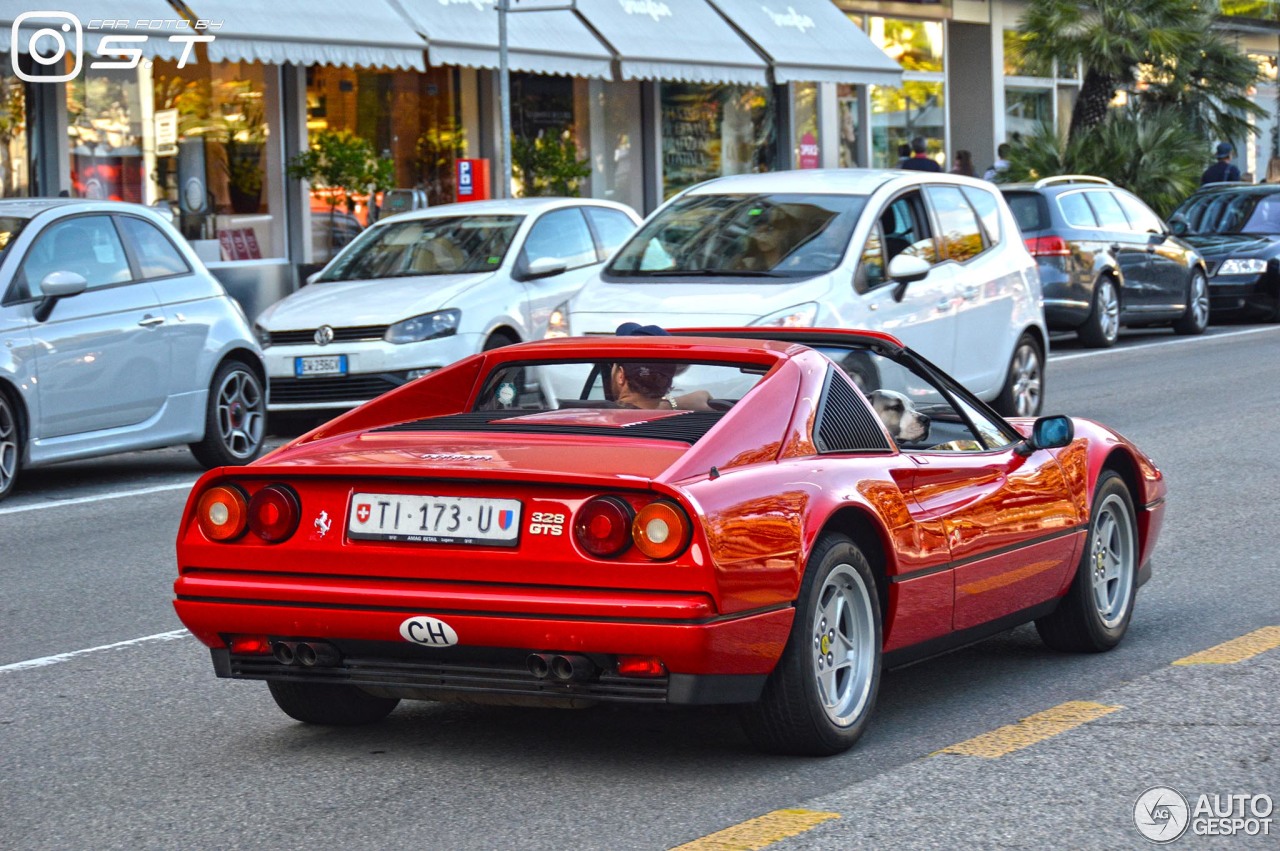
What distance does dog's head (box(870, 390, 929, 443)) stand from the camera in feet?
20.4

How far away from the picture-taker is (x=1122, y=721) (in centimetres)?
576

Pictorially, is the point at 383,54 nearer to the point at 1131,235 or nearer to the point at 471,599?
the point at 1131,235

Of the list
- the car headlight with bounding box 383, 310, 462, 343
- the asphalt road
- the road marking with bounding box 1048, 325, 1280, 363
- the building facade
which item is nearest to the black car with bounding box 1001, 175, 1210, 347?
the road marking with bounding box 1048, 325, 1280, 363

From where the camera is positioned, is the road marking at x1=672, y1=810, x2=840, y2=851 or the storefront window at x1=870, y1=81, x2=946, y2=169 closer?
the road marking at x1=672, y1=810, x2=840, y2=851

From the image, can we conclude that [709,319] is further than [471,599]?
Yes

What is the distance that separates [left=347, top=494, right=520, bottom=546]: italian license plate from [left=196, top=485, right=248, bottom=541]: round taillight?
0.34 metres

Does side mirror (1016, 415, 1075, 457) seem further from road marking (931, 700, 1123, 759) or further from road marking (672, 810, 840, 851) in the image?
road marking (672, 810, 840, 851)

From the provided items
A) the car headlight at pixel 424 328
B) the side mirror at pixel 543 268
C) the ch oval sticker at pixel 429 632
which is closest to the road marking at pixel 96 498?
the car headlight at pixel 424 328

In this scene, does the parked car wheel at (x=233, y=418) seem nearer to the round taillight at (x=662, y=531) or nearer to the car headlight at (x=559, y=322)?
the car headlight at (x=559, y=322)

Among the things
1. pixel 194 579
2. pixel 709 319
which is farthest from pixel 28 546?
pixel 194 579

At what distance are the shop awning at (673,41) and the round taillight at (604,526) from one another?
19904 mm

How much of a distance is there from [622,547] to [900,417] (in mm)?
1623

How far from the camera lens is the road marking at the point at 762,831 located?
14.9 ft

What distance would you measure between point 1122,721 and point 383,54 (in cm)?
1645
